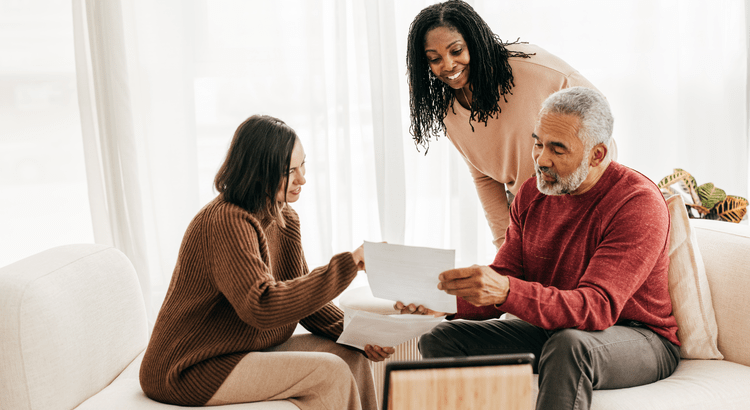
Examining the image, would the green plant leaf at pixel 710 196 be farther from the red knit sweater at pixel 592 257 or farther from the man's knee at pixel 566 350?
the man's knee at pixel 566 350

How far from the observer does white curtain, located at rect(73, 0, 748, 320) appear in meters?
2.98

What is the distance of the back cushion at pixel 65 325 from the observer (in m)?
1.36

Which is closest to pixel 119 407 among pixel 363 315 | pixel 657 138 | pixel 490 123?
pixel 363 315

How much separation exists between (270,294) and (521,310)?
0.64 m

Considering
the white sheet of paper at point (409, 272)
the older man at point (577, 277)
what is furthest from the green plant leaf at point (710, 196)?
the white sheet of paper at point (409, 272)

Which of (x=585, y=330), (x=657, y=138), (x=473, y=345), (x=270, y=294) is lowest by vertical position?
(x=473, y=345)

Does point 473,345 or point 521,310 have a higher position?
point 521,310

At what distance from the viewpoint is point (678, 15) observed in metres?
3.30

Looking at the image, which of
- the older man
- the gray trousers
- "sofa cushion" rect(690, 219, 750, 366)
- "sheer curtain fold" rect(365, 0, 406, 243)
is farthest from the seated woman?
"sheer curtain fold" rect(365, 0, 406, 243)

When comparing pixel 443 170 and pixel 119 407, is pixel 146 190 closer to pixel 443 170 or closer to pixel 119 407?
pixel 443 170

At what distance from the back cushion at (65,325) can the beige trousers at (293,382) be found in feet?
1.25

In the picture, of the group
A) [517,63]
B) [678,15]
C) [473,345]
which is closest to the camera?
[473,345]

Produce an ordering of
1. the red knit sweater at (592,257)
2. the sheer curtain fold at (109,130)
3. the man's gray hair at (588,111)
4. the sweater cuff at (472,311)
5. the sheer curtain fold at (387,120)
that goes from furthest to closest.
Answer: the sheer curtain fold at (387,120)
the sheer curtain fold at (109,130)
the sweater cuff at (472,311)
the man's gray hair at (588,111)
the red knit sweater at (592,257)

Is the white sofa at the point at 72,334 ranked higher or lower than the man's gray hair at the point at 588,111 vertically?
lower
